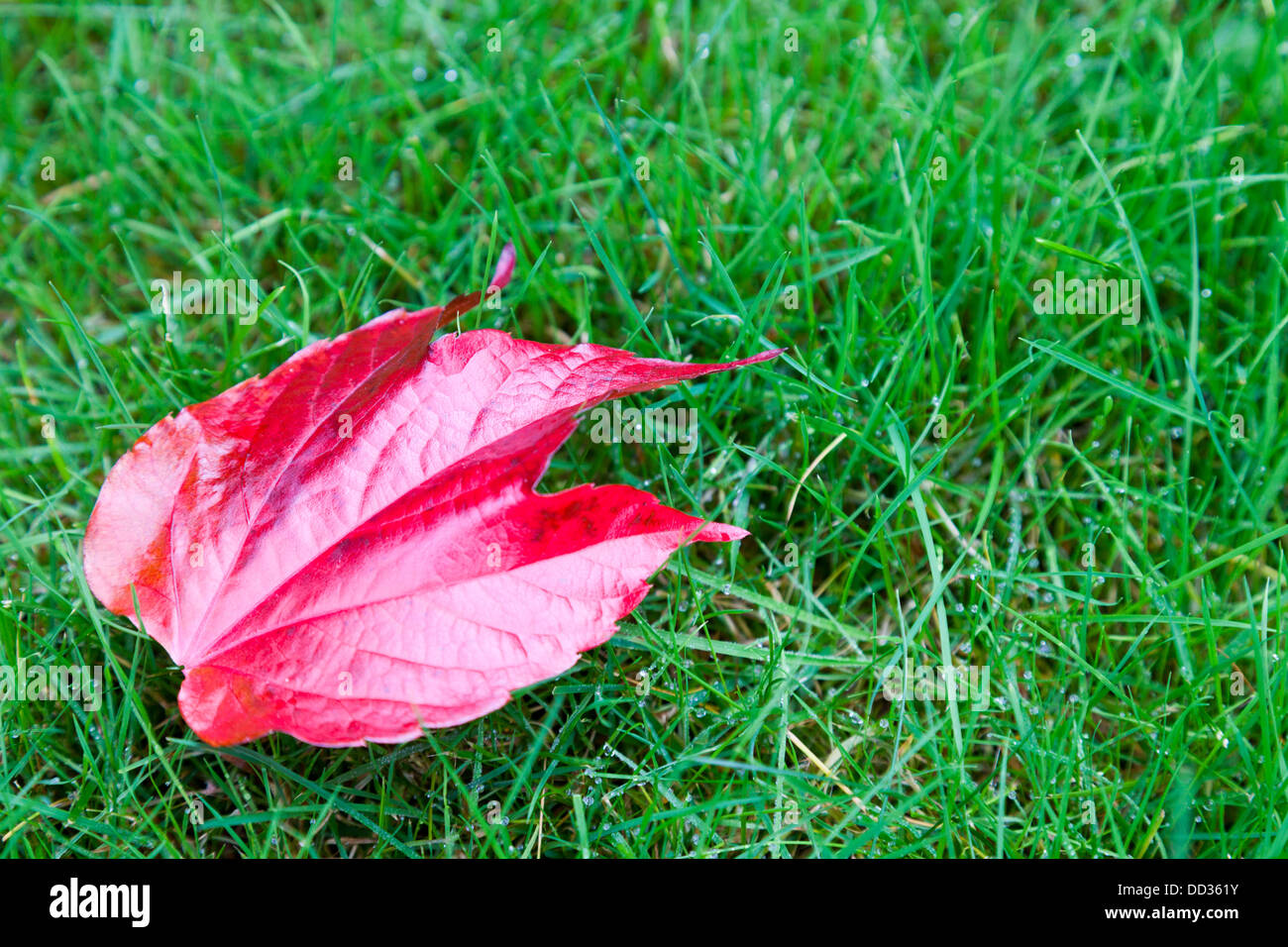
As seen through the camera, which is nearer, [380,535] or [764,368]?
[380,535]

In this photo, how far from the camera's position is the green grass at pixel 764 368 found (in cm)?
155

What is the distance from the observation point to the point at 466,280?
188 centimetres

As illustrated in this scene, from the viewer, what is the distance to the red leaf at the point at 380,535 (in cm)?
130

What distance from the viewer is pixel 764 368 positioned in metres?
1.70

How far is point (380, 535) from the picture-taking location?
1.38m

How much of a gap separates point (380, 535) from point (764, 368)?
73 centimetres

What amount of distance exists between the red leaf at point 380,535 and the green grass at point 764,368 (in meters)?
0.26

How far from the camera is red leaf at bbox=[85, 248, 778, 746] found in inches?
51.2

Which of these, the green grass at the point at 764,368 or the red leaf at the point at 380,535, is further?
the green grass at the point at 764,368

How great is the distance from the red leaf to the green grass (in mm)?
256

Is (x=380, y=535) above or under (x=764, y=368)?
under
